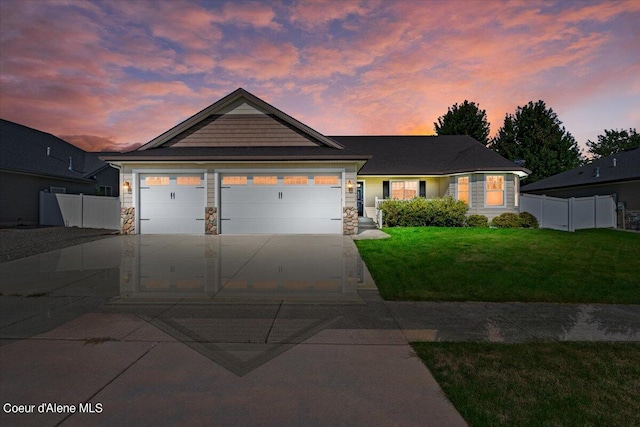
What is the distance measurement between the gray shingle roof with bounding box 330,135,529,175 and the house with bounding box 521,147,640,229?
6.15 metres

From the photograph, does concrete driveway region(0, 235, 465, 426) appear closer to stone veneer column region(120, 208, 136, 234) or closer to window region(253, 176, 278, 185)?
stone veneer column region(120, 208, 136, 234)

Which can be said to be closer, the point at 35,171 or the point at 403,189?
the point at 35,171

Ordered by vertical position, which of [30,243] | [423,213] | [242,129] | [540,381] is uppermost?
[242,129]

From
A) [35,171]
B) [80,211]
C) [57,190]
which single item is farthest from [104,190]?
[80,211]

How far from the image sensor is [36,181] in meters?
21.1

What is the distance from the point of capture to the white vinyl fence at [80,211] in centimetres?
1783

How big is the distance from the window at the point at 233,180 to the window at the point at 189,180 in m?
1.16

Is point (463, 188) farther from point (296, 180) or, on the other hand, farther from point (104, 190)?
point (104, 190)

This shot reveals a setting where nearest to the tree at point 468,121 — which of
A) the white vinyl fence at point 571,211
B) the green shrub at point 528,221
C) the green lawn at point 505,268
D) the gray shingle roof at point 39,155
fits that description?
the white vinyl fence at point 571,211

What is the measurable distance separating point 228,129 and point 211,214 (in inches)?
177

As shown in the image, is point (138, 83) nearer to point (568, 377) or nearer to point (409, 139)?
point (409, 139)

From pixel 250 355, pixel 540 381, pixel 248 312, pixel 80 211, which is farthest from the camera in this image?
pixel 80 211

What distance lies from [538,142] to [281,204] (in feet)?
120

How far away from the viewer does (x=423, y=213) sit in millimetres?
18656
